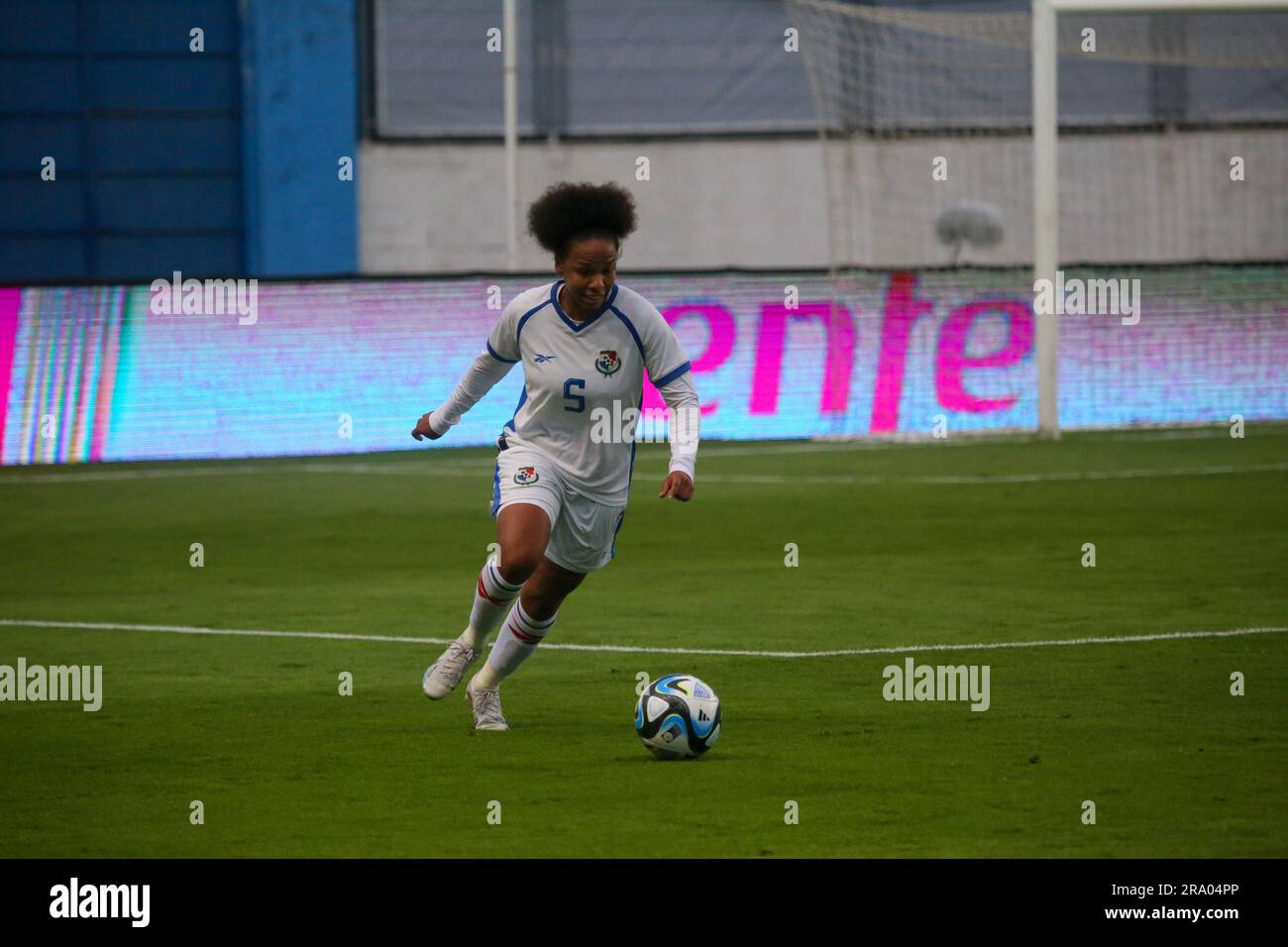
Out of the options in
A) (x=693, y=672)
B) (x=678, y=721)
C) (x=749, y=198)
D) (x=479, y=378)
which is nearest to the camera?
(x=678, y=721)

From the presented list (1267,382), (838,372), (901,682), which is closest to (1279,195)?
(1267,382)

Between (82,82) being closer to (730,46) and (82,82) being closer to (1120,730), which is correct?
(730,46)

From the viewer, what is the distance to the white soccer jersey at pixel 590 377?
8156mm

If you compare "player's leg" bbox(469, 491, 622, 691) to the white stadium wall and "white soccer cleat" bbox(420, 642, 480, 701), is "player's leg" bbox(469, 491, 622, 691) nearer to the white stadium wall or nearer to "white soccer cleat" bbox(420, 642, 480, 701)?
"white soccer cleat" bbox(420, 642, 480, 701)

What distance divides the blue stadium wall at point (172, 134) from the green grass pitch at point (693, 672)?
15880 millimetres

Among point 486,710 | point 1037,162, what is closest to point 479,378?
point 486,710

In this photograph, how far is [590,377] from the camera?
320 inches

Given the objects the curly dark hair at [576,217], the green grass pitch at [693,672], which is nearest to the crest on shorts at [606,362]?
the curly dark hair at [576,217]

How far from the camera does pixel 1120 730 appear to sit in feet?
26.2

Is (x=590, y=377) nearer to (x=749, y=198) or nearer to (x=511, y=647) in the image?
(x=511, y=647)

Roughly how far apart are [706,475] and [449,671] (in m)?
10.8

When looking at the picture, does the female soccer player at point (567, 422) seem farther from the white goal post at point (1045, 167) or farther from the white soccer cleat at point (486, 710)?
Answer: the white goal post at point (1045, 167)

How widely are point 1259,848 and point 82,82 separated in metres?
30.2

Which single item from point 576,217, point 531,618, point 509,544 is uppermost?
point 576,217
